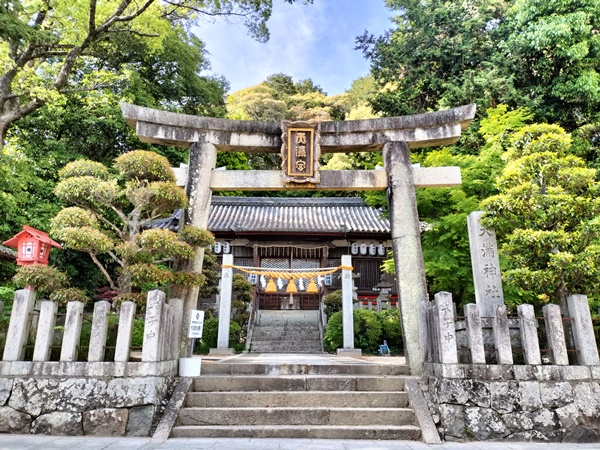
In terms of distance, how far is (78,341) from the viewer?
564cm

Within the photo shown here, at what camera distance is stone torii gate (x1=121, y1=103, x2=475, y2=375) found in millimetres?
7645

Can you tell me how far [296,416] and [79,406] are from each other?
2972mm

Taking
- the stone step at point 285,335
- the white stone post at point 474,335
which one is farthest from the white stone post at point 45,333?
the stone step at point 285,335

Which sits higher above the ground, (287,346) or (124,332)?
(124,332)

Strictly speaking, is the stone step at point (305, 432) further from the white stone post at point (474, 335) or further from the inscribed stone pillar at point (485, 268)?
the inscribed stone pillar at point (485, 268)

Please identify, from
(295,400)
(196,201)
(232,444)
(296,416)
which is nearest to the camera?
(232,444)

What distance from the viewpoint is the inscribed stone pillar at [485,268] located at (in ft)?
21.2

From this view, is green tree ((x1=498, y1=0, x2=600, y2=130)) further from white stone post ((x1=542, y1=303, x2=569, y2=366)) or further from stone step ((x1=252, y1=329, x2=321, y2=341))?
white stone post ((x1=542, y1=303, x2=569, y2=366))

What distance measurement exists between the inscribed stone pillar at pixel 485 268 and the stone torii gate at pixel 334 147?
3.30ft

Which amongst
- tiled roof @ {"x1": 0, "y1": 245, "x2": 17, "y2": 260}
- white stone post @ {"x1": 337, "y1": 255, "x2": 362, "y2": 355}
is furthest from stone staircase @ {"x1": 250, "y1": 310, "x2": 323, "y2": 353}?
tiled roof @ {"x1": 0, "y1": 245, "x2": 17, "y2": 260}

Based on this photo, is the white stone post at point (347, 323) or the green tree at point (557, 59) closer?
the white stone post at point (347, 323)

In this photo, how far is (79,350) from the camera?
5.75m

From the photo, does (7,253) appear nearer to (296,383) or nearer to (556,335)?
(296,383)

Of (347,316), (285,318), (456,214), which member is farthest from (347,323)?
(285,318)
